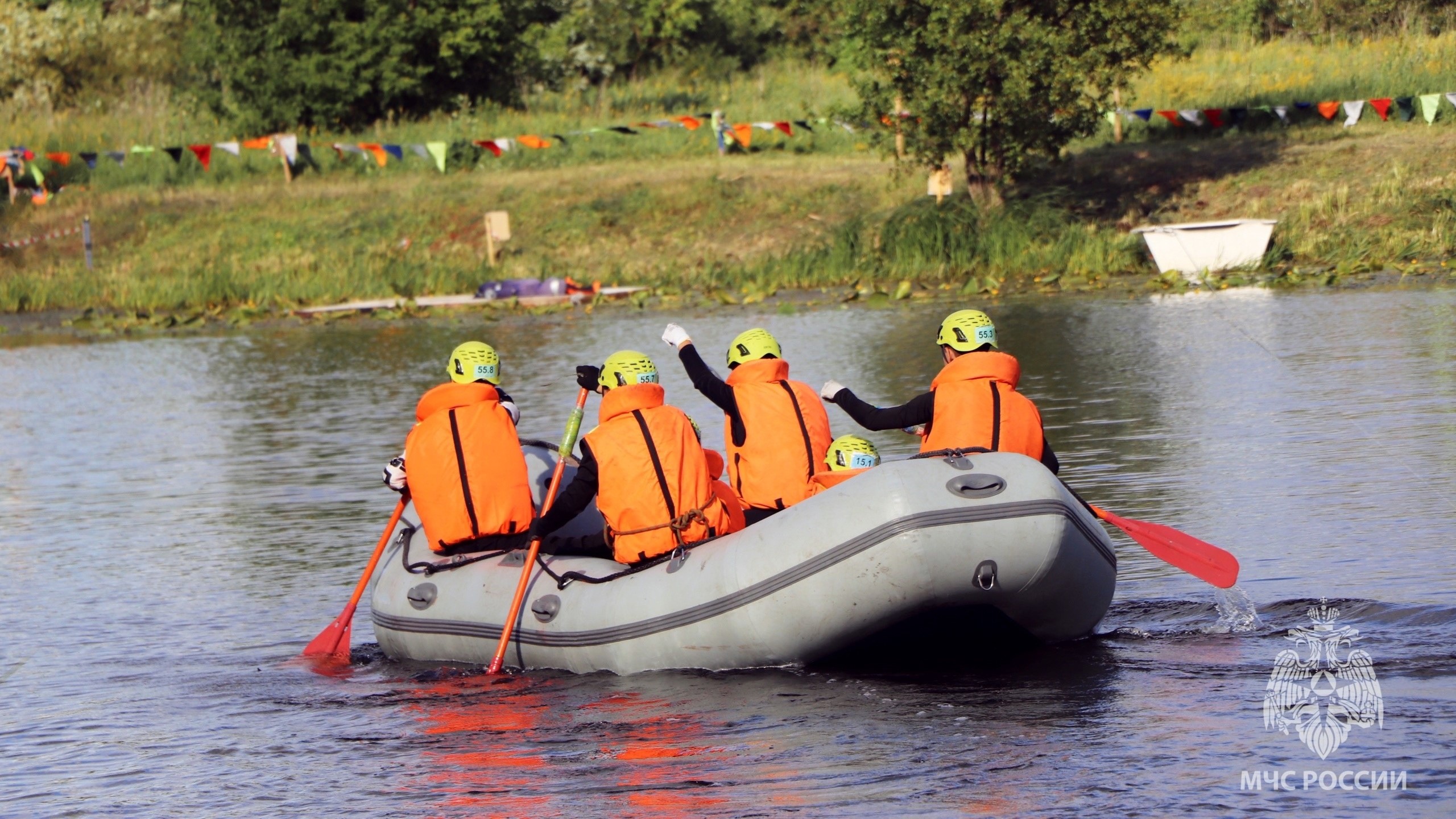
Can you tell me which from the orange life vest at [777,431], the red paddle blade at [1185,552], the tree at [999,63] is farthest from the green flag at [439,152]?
the red paddle blade at [1185,552]

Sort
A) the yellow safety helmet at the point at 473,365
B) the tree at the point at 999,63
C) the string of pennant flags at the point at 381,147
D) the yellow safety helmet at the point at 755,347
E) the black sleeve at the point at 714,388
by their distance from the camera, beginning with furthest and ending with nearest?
the string of pennant flags at the point at 381,147 → the tree at the point at 999,63 → the yellow safety helmet at the point at 473,365 → the yellow safety helmet at the point at 755,347 → the black sleeve at the point at 714,388

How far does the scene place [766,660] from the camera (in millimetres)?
6812

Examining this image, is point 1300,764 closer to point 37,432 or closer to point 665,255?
point 37,432

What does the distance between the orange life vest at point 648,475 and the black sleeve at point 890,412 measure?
0.76 metres

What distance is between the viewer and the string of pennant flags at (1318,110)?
84.5 ft

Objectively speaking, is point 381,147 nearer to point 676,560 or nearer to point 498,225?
point 498,225

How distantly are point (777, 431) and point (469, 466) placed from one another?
1.29 metres

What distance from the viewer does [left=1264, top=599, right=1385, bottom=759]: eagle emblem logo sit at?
18.2 ft

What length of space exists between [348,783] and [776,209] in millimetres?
21846

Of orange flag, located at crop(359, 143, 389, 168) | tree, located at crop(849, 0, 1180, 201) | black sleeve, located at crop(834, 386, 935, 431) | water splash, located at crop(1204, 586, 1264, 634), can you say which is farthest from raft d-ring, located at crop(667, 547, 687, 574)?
orange flag, located at crop(359, 143, 389, 168)

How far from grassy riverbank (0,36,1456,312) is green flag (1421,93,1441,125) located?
0.85 feet

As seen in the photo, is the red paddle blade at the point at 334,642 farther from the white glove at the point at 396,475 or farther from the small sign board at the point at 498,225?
the small sign board at the point at 498,225

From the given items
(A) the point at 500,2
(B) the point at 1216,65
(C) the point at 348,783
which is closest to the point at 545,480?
(C) the point at 348,783

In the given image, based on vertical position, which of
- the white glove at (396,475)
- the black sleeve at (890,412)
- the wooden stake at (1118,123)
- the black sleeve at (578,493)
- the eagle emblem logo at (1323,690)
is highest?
the wooden stake at (1118,123)
